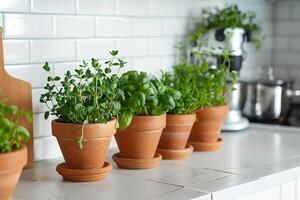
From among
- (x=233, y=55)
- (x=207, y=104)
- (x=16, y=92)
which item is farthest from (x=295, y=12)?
(x=16, y=92)

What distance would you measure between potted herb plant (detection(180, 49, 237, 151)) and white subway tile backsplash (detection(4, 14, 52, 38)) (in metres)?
0.46

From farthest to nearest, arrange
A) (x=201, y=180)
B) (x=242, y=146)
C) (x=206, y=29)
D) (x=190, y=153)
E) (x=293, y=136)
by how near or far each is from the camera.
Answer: (x=206, y=29) < (x=293, y=136) < (x=242, y=146) < (x=190, y=153) < (x=201, y=180)

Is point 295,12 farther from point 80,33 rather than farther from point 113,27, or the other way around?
point 80,33

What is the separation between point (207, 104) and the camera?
6.31ft

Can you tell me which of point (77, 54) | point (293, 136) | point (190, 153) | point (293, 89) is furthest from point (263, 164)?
point (293, 89)

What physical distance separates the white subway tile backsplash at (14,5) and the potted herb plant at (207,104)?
0.54 metres

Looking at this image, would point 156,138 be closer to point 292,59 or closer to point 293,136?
point 293,136

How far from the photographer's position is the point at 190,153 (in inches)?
73.0

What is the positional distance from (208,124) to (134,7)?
1.65ft

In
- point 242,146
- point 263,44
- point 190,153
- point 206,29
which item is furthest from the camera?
point 263,44

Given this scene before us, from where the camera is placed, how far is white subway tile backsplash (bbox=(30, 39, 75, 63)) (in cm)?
178

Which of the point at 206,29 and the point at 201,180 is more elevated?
the point at 206,29

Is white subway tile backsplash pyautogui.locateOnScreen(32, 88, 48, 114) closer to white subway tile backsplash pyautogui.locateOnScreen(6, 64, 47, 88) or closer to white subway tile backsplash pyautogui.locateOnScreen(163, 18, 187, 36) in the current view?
white subway tile backsplash pyautogui.locateOnScreen(6, 64, 47, 88)

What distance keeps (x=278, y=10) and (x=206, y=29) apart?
0.72 meters
